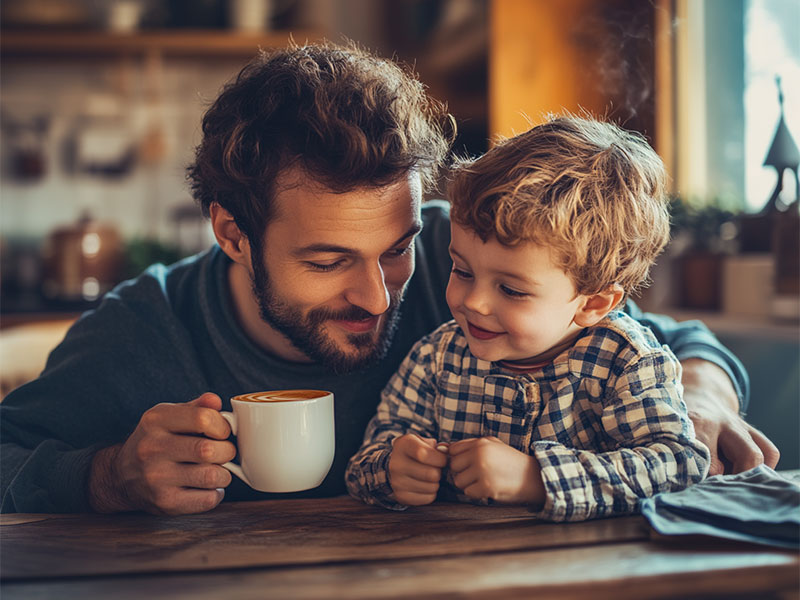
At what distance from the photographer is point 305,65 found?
1239 millimetres

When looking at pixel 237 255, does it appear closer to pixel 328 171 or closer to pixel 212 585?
pixel 328 171

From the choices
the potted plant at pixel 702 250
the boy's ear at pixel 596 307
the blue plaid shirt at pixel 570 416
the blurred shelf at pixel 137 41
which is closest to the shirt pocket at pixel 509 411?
the blue plaid shirt at pixel 570 416

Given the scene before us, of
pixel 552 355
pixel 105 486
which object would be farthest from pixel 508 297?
pixel 105 486

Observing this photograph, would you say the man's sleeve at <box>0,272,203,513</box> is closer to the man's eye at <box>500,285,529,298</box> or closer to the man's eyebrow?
the man's eyebrow

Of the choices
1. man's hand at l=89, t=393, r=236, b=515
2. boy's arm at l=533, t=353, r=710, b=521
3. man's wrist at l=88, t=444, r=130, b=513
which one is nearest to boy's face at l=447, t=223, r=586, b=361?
boy's arm at l=533, t=353, r=710, b=521

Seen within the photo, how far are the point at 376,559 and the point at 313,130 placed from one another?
2.19 feet

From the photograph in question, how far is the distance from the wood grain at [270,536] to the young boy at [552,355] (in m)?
0.04

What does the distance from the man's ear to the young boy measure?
0.44m

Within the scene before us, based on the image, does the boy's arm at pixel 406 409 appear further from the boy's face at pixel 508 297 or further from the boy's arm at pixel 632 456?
the boy's arm at pixel 632 456

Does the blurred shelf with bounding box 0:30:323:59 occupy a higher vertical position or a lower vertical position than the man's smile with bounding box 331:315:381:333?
higher

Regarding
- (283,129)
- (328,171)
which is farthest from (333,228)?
(283,129)

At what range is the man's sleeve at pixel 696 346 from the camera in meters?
1.23

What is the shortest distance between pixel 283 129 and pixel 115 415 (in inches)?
20.3

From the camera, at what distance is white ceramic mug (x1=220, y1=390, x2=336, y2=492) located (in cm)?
87
